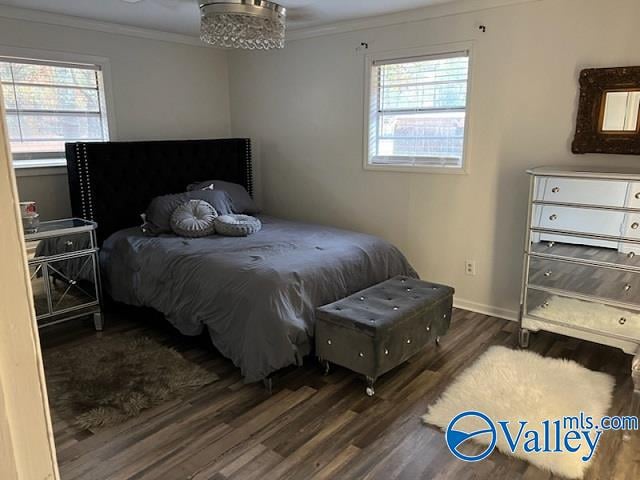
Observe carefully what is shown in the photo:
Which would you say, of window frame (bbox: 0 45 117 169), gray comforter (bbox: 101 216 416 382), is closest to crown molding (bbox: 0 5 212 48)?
window frame (bbox: 0 45 117 169)

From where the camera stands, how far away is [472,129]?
143 inches

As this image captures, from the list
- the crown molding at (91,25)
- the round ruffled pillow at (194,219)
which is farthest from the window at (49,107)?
the round ruffled pillow at (194,219)

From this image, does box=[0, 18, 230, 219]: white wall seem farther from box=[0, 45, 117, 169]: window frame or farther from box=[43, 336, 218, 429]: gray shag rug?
box=[43, 336, 218, 429]: gray shag rug

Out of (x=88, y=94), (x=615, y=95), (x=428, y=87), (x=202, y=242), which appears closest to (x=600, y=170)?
(x=615, y=95)

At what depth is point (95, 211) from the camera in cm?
385

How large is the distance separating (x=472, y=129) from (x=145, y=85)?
290 centimetres

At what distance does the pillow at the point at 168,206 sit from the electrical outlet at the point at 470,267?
6.65 feet

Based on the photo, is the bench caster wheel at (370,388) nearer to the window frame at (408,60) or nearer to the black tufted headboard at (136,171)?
the window frame at (408,60)

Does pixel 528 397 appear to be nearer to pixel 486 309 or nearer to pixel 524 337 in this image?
pixel 524 337

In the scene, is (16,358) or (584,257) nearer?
(16,358)

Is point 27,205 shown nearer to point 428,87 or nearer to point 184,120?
point 184,120

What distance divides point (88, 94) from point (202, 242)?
5.76 feet

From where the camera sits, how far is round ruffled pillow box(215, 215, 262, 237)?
369 cm

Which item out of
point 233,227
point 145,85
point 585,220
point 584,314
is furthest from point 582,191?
point 145,85
